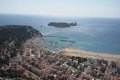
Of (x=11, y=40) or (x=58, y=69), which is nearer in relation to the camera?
(x=58, y=69)

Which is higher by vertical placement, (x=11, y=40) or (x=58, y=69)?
(x=11, y=40)

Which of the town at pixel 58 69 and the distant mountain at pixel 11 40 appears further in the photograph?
the distant mountain at pixel 11 40

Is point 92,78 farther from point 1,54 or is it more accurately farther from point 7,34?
point 7,34

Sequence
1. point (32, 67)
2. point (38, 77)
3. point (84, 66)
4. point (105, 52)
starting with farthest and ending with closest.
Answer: point (105, 52) < point (84, 66) < point (32, 67) < point (38, 77)

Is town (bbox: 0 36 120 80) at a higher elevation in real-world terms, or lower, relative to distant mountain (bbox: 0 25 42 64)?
lower

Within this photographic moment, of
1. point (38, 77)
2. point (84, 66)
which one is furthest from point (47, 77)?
point (84, 66)

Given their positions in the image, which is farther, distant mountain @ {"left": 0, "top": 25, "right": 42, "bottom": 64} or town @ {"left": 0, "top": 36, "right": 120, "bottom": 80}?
distant mountain @ {"left": 0, "top": 25, "right": 42, "bottom": 64}

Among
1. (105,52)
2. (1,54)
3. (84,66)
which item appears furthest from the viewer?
Result: (105,52)

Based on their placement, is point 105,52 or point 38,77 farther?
point 105,52
